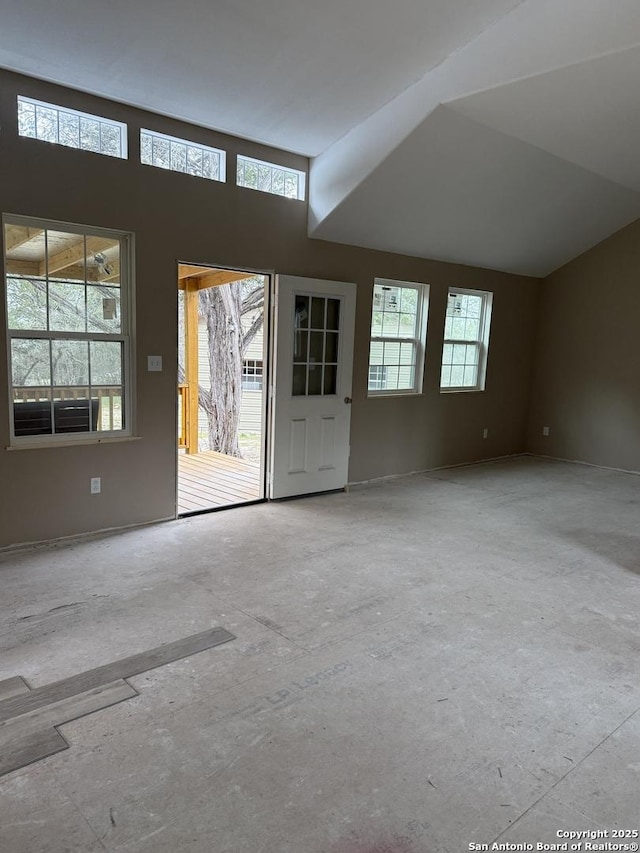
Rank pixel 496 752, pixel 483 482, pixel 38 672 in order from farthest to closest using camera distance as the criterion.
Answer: pixel 483 482 < pixel 38 672 < pixel 496 752

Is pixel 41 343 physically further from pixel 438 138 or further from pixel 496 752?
pixel 496 752

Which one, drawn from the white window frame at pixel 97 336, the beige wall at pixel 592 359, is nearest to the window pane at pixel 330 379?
the white window frame at pixel 97 336

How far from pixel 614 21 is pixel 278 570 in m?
3.72

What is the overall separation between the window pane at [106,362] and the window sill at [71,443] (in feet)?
1.31

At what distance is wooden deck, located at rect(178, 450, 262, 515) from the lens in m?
5.01

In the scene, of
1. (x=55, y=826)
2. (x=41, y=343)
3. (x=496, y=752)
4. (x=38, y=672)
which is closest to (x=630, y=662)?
(x=496, y=752)

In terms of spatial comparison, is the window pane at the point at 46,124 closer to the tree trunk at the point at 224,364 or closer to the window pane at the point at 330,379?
the window pane at the point at 330,379

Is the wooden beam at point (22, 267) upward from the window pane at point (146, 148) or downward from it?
downward

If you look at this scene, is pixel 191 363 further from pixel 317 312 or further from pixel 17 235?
pixel 17 235

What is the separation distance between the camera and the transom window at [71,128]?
11.4ft

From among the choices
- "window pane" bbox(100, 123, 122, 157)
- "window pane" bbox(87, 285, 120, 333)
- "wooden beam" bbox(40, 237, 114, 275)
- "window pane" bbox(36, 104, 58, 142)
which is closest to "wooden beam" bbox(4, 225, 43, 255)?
"wooden beam" bbox(40, 237, 114, 275)

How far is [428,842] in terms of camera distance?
1.63 m

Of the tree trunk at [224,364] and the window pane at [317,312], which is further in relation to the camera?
the tree trunk at [224,364]

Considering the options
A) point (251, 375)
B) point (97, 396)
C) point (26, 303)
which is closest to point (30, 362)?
point (26, 303)
